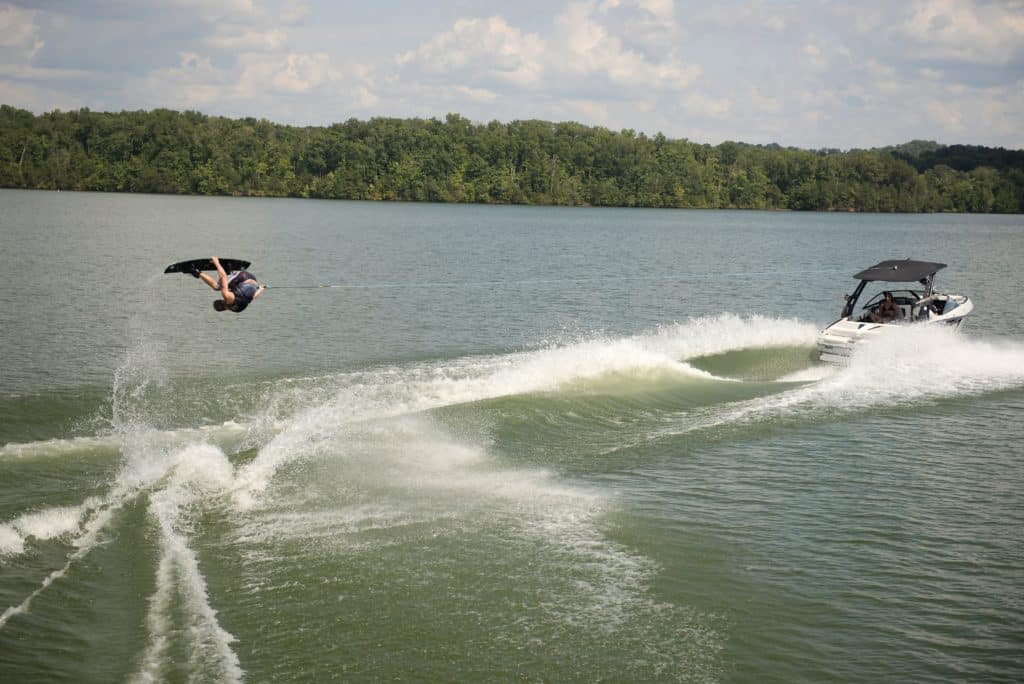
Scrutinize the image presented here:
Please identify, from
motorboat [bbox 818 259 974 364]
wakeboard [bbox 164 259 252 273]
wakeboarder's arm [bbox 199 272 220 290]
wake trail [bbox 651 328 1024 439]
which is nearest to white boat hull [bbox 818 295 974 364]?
motorboat [bbox 818 259 974 364]

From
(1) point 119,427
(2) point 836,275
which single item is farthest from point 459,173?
(1) point 119,427

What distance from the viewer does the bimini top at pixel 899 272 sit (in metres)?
27.0

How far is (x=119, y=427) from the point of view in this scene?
17828 mm

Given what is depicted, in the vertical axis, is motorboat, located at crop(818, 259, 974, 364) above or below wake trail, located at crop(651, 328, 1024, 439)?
above

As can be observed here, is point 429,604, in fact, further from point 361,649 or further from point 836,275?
point 836,275

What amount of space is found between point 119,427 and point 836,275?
1771 inches

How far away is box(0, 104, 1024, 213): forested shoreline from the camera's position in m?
153

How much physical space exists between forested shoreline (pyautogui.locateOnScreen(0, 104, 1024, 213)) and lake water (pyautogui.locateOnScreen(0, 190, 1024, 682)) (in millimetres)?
131497

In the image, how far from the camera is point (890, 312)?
26.4 metres

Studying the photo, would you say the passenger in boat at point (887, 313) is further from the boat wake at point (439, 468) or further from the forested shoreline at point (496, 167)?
the forested shoreline at point (496, 167)

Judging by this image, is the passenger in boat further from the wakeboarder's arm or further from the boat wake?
the wakeboarder's arm

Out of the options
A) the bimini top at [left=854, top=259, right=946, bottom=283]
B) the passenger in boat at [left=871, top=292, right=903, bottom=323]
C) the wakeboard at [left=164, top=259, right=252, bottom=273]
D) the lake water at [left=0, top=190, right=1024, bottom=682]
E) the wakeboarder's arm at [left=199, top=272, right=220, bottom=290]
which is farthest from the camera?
the bimini top at [left=854, top=259, right=946, bottom=283]

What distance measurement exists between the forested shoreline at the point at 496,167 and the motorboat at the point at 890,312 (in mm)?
140319

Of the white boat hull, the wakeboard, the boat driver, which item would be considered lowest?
the white boat hull
